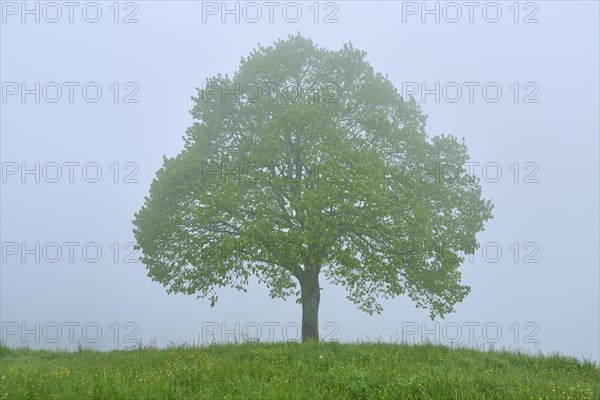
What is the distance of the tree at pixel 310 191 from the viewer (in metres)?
21.0

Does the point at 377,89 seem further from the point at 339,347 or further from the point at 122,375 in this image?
the point at 122,375

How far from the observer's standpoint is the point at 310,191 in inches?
805

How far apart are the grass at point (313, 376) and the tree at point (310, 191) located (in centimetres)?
530

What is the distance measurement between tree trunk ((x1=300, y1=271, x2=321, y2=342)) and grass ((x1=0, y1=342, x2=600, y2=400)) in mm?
5576

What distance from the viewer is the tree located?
69.1 feet

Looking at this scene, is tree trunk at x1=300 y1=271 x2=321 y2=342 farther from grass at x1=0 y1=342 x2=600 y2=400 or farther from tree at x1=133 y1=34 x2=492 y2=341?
grass at x1=0 y1=342 x2=600 y2=400

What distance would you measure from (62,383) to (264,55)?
18.4m

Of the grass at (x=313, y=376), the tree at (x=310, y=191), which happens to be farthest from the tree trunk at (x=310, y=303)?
the grass at (x=313, y=376)

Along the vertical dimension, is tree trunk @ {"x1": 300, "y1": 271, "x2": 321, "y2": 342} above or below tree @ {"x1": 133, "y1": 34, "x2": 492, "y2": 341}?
below

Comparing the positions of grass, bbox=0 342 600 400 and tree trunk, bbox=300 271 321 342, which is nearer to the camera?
grass, bbox=0 342 600 400

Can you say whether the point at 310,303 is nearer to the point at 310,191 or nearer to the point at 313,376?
the point at 310,191

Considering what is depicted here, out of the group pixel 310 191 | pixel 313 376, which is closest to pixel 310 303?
pixel 310 191

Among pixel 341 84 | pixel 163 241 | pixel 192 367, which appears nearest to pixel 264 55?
pixel 341 84

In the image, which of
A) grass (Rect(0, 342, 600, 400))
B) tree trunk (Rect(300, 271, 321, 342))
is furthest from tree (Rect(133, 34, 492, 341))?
grass (Rect(0, 342, 600, 400))
